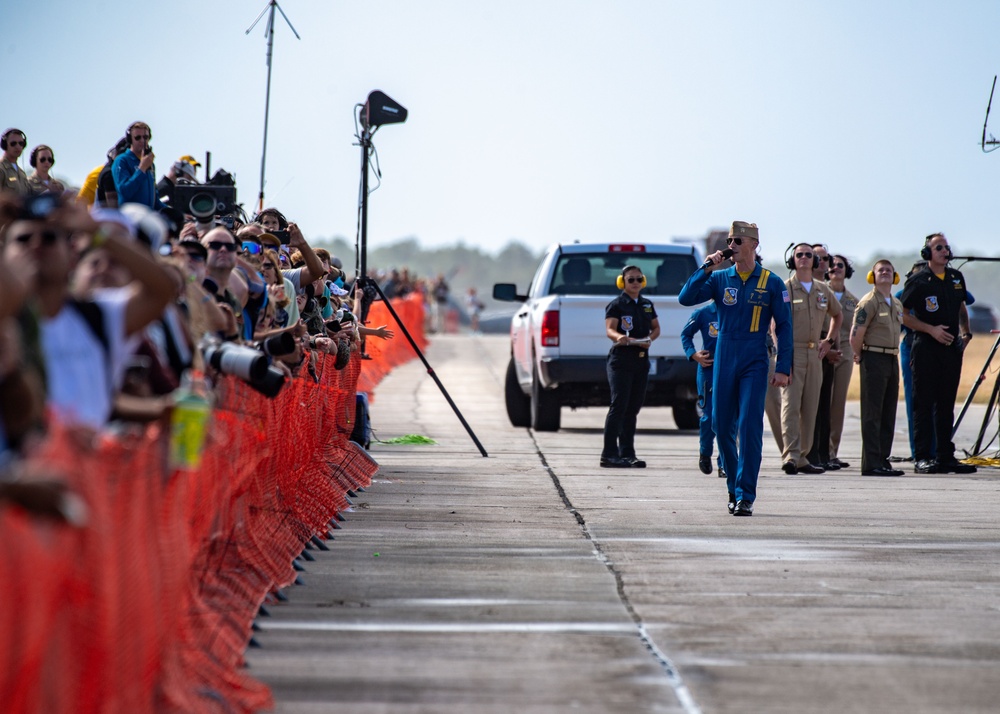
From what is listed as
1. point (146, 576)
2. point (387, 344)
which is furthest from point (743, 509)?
point (387, 344)

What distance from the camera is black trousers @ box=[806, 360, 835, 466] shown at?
14953 mm

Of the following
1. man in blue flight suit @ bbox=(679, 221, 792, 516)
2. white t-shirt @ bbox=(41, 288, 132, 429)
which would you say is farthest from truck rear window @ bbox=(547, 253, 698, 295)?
white t-shirt @ bbox=(41, 288, 132, 429)

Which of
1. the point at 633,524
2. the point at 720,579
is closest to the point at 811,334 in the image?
the point at 633,524

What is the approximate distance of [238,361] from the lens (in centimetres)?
748

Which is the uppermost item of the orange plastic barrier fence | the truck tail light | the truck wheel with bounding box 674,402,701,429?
the truck tail light

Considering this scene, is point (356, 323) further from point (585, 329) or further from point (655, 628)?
point (655, 628)

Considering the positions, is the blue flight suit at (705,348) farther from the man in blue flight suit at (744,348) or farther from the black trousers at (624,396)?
the man in blue flight suit at (744,348)

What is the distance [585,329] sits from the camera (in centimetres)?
1725

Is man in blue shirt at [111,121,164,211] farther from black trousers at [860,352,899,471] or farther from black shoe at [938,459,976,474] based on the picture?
black shoe at [938,459,976,474]

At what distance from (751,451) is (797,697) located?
5.43 meters

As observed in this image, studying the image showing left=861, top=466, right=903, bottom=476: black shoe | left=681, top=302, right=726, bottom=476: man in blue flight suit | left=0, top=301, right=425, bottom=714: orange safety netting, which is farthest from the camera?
left=861, top=466, right=903, bottom=476: black shoe

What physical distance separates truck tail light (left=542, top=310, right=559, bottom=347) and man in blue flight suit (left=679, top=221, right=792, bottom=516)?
5.96 meters

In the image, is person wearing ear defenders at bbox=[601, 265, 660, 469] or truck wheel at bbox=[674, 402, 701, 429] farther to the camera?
truck wheel at bbox=[674, 402, 701, 429]

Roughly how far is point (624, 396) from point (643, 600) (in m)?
7.22
